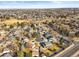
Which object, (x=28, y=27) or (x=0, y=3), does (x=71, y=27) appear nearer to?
(x=28, y=27)

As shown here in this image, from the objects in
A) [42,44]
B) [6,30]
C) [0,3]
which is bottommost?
[42,44]

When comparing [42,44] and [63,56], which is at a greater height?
[42,44]

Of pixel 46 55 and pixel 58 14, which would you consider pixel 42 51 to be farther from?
pixel 58 14

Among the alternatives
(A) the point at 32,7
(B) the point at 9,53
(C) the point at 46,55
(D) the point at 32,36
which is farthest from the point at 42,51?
(A) the point at 32,7

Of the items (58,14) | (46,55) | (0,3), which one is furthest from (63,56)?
(0,3)

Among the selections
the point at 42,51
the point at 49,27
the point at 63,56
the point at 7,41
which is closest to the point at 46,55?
the point at 42,51

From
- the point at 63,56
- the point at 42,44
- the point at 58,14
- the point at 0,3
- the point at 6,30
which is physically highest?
the point at 0,3

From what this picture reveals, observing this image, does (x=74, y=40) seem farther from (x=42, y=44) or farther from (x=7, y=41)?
(x=7, y=41)

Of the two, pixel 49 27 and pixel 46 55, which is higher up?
pixel 49 27
